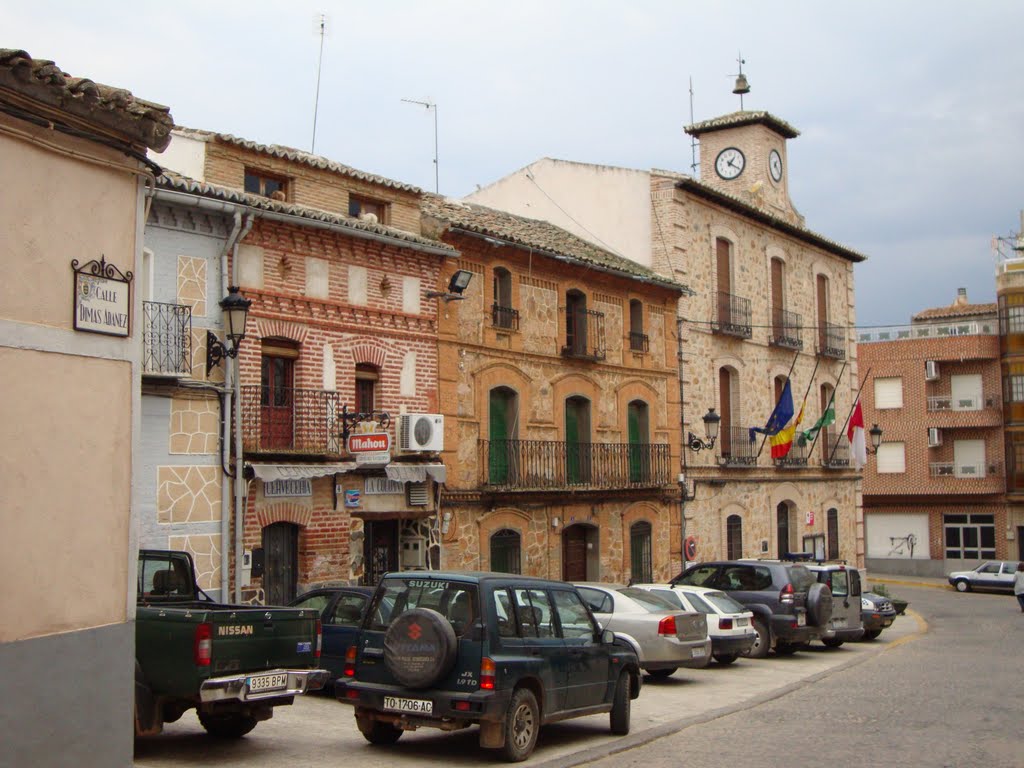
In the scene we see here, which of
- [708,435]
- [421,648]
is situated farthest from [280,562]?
[708,435]

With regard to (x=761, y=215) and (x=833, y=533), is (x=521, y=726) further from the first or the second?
(x=833, y=533)

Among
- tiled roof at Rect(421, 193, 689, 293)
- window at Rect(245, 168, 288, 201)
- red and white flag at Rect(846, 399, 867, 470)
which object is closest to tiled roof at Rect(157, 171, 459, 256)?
window at Rect(245, 168, 288, 201)

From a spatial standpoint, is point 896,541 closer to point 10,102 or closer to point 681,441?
point 681,441

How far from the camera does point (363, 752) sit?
35.1ft

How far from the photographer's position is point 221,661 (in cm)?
962

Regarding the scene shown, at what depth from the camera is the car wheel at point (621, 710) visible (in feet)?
39.5

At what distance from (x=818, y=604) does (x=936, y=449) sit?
32.4 m

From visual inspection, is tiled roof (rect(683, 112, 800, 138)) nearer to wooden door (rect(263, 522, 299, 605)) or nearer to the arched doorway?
the arched doorway

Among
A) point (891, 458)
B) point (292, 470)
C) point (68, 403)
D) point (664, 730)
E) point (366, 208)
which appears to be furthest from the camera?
point (891, 458)

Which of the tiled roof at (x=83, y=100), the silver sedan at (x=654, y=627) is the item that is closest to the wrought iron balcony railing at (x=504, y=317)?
the silver sedan at (x=654, y=627)

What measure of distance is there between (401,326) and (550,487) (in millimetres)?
4904

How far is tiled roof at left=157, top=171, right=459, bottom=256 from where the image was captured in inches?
625

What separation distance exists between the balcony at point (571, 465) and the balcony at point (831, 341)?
10539mm

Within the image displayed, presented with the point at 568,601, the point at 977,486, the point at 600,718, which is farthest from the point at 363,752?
the point at 977,486
